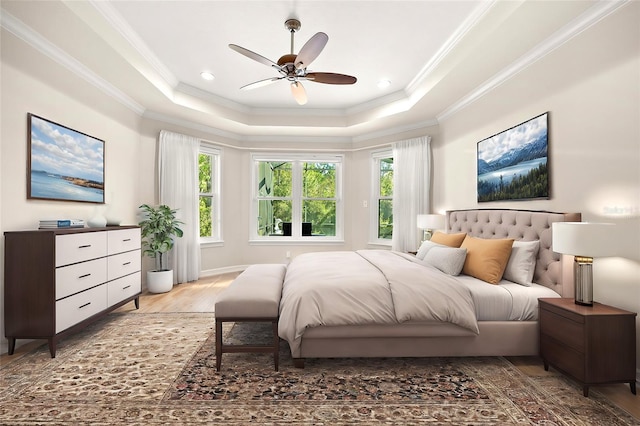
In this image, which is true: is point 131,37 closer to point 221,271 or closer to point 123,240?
point 123,240

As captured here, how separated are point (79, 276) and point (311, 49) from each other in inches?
108

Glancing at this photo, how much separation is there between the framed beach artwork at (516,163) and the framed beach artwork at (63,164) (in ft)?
14.9

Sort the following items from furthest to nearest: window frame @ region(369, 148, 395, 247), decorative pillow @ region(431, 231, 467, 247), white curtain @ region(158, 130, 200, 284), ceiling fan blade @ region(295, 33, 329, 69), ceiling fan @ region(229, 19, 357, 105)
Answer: window frame @ region(369, 148, 395, 247), white curtain @ region(158, 130, 200, 284), decorative pillow @ region(431, 231, 467, 247), ceiling fan @ region(229, 19, 357, 105), ceiling fan blade @ region(295, 33, 329, 69)

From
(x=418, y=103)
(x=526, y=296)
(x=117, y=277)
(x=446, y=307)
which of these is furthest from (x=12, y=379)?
(x=418, y=103)

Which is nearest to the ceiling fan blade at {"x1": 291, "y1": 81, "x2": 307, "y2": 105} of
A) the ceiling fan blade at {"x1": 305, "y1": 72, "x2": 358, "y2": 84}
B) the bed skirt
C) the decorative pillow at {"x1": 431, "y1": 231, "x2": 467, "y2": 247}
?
the ceiling fan blade at {"x1": 305, "y1": 72, "x2": 358, "y2": 84}

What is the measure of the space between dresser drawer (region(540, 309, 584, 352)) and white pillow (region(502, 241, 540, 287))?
1.42 feet

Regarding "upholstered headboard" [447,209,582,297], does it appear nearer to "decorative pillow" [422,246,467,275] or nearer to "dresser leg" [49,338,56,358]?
"decorative pillow" [422,246,467,275]

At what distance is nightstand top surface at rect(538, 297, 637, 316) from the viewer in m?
2.01

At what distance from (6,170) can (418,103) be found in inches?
175

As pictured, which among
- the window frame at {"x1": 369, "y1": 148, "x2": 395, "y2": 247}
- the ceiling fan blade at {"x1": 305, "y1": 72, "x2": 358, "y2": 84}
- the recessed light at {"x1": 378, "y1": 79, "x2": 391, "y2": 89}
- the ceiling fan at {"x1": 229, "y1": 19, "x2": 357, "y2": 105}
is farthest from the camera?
the window frame at {"x1": 369, "y1": 148, "x2": 395, "y2": 247}

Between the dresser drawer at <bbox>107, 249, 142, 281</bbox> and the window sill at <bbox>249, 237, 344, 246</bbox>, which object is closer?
the dresser drawer at <bbox>107, 249, 142, 281</bbox>

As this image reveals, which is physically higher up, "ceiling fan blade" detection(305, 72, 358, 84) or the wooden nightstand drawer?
"ceiling fan blade" detection(305, 72, 358, 84)

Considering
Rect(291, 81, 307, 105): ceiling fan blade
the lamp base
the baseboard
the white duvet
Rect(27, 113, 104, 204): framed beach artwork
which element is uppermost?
Rect(291, 81, 307, 105): ceiling fan blade

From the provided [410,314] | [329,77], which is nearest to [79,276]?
[410,314]
